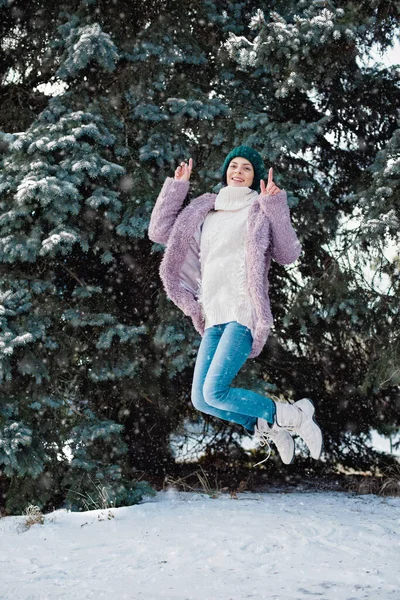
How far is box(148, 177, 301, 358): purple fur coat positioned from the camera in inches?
162

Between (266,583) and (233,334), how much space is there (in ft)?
6.33

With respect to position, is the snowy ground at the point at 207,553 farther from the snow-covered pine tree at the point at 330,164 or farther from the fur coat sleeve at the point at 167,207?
the fur coat sleeve at the point at 167,207

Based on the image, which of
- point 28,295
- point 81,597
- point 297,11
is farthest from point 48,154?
point 81,597

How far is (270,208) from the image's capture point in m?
4.10

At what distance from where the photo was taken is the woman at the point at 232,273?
410cm

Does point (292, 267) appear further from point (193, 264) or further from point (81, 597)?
point (81, 597)

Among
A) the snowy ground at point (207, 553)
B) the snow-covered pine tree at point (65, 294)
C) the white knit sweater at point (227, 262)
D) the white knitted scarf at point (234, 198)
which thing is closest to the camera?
the white knit sweater at point (227, 262)

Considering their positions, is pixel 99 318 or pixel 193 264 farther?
pixel 99 318

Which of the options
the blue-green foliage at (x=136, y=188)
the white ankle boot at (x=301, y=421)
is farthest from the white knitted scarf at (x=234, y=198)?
the blue-green foliage at (x=136, y=188)

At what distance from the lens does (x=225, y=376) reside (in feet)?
13.2

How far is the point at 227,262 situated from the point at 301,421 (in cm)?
105

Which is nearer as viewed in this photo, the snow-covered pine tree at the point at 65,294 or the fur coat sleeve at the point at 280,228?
the fur coat sleeve at the point at 280,228

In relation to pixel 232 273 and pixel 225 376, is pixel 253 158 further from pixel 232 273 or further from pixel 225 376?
pixel 225 376

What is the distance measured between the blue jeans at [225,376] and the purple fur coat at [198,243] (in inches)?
5.1
